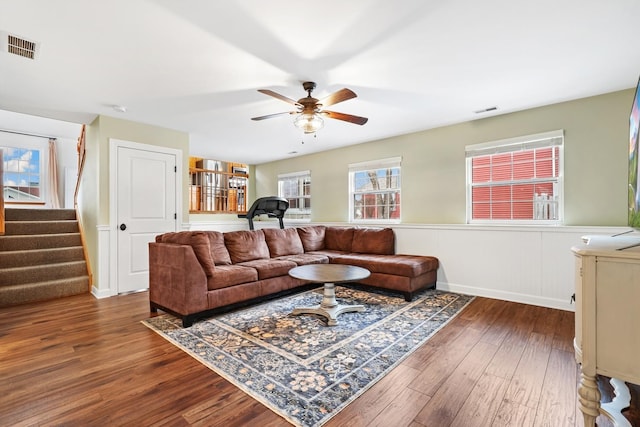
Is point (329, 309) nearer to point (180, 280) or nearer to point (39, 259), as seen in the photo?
point (180, 280)

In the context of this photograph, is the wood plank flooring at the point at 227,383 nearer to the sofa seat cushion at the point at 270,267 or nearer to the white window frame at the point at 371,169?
the sofa seat cushion at the point at 270,267

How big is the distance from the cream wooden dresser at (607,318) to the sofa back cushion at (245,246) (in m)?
3.42

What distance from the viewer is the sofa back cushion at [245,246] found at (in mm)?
3914

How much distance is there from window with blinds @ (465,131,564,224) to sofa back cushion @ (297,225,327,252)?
2.46m

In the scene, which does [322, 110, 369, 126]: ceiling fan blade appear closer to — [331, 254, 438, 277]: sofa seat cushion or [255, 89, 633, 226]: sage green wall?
[331, 254, 438, 277]: sofa seat cushion

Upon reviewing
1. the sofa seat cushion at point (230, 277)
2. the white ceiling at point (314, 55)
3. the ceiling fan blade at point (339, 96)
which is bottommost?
the sofa seat cushion at point (230, 277)

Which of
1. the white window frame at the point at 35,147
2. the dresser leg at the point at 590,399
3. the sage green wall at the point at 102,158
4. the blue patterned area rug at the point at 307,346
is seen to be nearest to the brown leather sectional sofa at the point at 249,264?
the blue patterned area rug at the point at 307,346

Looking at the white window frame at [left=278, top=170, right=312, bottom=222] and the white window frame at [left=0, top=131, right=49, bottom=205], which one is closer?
the white window frame at [left=0, top=131, right=49, bottom=205]

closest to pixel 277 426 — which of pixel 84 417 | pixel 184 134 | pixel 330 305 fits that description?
pixel 84 417

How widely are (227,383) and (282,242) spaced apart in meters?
2.85

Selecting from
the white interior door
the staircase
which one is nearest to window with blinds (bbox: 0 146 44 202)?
the staircase

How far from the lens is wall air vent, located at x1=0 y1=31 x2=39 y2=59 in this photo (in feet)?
7.16

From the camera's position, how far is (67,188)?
678cm

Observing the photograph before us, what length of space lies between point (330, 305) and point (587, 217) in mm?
3049
